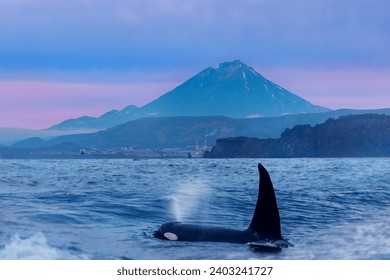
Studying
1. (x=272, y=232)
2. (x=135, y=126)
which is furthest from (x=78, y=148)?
(x=272, y=232)

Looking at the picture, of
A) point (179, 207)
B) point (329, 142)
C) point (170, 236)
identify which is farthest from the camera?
point (329, 142)

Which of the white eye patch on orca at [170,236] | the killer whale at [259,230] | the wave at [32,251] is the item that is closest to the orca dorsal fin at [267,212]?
the killer whale at [259,230]

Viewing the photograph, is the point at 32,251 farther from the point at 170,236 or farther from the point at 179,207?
the point at 179,207

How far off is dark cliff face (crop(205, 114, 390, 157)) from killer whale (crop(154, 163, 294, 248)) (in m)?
9.11

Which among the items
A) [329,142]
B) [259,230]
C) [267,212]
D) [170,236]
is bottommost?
[170,236]

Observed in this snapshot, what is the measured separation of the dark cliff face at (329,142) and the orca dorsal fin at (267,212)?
9.12 m

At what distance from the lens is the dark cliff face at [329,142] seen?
68.9 feet

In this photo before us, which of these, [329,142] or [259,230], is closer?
[259,230]

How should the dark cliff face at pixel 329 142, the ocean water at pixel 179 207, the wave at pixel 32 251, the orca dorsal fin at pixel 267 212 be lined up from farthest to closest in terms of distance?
the dark cliff face at pixel 329 142 < the orca dorsal fin at pixel 267 212 < the ocean water at pixel 179 207 < the wave at pixel 32 251

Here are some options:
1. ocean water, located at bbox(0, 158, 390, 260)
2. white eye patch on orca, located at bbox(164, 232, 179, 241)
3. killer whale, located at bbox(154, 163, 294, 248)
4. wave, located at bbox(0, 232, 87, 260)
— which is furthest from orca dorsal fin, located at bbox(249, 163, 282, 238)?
wave, located at bbox(0, 232, 87, 260)

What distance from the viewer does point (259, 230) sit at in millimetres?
12391

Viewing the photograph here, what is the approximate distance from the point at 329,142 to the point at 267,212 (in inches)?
600

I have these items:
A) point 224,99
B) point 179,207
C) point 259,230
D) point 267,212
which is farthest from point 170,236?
point 224,99

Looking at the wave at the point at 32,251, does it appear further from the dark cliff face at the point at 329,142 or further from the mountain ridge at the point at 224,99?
the dark cliff face at the point at 329,142
